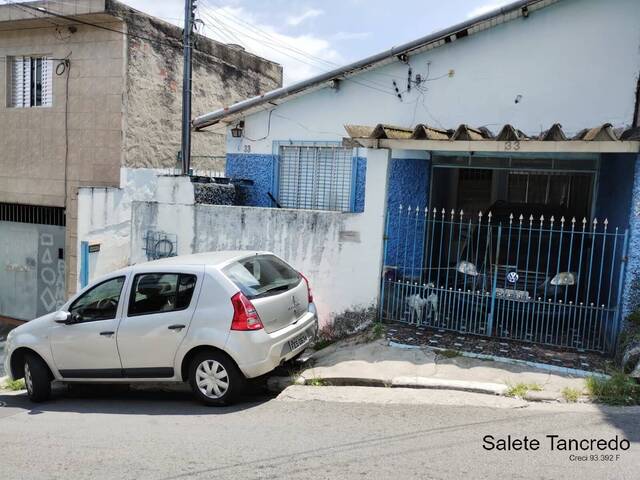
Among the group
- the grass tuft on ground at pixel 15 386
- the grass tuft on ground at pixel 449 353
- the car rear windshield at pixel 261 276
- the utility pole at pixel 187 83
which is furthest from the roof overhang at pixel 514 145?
the grass tuft on ground at pixel 15 386

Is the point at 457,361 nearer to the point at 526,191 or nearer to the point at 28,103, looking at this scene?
the point at 526,191

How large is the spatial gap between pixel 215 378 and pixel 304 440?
1.43 metres

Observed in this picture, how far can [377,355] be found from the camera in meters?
6.68

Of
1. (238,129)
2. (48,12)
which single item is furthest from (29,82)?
(238,129)

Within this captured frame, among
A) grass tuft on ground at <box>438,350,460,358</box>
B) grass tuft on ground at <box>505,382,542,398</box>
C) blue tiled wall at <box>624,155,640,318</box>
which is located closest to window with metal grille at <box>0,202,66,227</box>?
grass tuft on ground at <box>438,350,460,358</box>

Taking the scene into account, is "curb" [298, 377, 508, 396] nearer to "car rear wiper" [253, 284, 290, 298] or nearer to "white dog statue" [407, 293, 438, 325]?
"car rear wiper" [253, 284, 290, 298]

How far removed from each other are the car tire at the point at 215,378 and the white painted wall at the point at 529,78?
5.71 meters

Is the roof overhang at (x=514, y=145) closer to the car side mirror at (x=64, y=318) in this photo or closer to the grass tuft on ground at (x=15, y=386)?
the car side mirror at (x=64, y=318)

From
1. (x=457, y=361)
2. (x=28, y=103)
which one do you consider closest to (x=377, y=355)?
(x=457, y=361)

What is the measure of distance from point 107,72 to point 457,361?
30.3 feet

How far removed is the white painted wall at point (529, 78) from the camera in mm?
8102

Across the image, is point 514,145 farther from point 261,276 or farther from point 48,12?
point 48,12

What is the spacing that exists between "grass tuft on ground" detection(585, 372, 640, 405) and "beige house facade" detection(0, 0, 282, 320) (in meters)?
9.51

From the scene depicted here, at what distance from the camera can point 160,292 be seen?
584 centimetres
